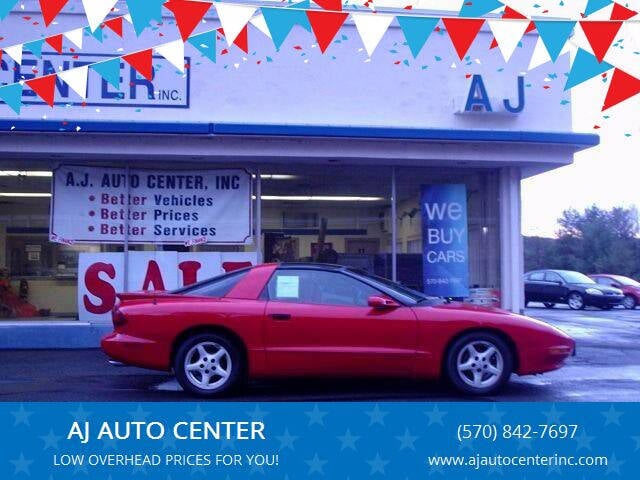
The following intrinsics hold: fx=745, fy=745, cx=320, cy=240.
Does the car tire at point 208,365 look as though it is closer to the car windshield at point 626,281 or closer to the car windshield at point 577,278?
the car windshield at point 577,278

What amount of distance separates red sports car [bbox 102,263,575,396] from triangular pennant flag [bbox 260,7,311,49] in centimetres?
266

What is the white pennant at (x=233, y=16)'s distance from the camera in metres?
7.27

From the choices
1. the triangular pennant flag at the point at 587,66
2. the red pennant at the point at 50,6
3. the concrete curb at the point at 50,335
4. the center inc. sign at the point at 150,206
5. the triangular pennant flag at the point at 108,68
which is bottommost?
the concrete curb at the point at 50,335

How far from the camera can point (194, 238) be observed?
37.6ft

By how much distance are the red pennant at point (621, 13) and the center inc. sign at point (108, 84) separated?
6.27m

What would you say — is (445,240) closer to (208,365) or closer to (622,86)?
(622,86)

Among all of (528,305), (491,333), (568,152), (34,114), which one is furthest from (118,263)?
(528,305)

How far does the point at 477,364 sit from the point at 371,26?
11.5 feet

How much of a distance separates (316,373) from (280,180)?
5013 millimetres

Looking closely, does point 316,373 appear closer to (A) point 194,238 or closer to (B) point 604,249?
(A) point 194,238

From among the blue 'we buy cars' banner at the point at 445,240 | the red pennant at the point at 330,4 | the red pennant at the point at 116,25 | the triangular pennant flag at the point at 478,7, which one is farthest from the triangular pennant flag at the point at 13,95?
the blue 'we buy cars' banner at the point at 445,240

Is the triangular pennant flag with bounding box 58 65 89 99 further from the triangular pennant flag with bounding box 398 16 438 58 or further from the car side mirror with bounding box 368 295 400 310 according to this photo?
the car side mirror with bounding box 368 295 400 310

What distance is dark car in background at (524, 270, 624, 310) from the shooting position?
19.3 m

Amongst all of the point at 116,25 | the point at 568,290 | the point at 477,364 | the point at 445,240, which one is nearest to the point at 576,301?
the point at 568,290
